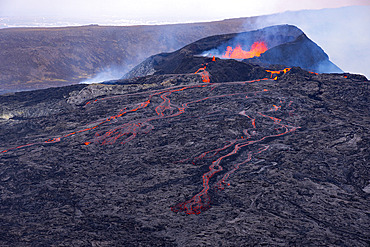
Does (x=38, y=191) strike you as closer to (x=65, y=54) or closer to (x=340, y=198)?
(x=340, y=198)

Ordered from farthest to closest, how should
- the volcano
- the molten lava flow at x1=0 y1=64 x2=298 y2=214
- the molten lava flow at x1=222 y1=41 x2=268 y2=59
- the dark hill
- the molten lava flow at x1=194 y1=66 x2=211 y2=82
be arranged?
1. the dark hill
2. the molten lava flow at x1=222 y1=41 x2=268 y2=59
3. the volcano
4. the molten lava flow at x1=194 y1=66 x2=211 y2=82
5. the molten lava flow at x1=0 y1=64 x2=298 y2=214

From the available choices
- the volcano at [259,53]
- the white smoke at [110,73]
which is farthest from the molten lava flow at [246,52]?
the white smoke at [110,73]

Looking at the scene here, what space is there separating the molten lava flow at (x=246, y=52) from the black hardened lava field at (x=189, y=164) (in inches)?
889

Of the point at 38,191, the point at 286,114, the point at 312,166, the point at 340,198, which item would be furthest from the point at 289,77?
the point at 38,191

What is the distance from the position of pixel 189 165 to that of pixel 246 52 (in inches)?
1623

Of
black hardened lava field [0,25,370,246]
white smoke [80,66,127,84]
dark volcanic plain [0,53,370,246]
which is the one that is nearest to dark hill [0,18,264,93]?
white smoke [80,66,127,84]

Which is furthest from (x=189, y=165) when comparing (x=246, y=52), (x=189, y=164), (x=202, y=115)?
(x=246, y=52)

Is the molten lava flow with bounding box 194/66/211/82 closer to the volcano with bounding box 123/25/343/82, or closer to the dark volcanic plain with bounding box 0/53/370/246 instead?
the dark volcanic plain with bounding box 0/53/370/246

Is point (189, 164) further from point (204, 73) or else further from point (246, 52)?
point (246, 52)

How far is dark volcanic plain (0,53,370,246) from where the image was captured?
12.4m

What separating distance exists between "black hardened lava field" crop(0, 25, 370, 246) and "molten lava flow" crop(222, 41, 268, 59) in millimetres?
22583

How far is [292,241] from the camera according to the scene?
11.4 meters

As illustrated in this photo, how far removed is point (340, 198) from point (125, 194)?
9.67 m

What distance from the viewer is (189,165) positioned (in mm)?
17844
